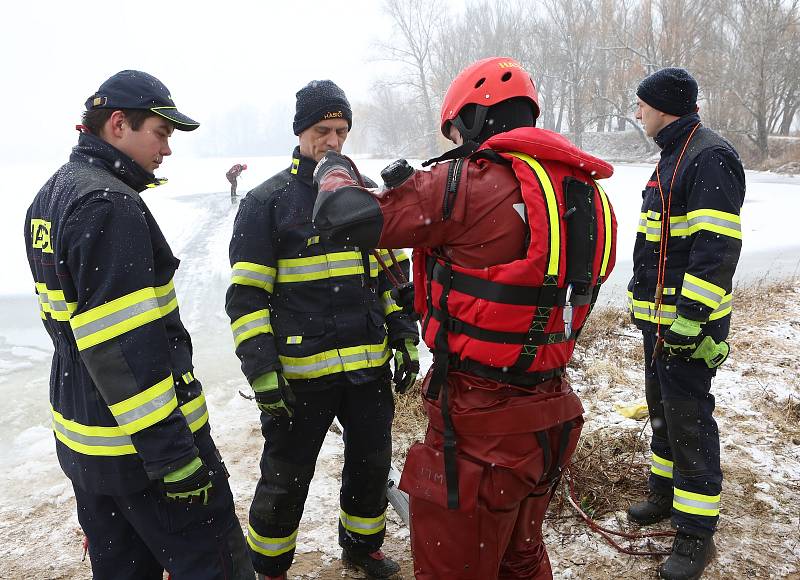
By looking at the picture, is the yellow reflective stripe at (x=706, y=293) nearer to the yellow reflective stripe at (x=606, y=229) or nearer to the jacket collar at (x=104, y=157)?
the yellow reflective stripe at (x=606, y=229)

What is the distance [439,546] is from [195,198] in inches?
717

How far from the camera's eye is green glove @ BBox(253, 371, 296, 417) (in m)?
2.54

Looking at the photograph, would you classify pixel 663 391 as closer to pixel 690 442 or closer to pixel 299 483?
pixel 690 442

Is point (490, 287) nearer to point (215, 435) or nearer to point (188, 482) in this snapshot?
point (188, 482)

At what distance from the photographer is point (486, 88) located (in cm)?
206

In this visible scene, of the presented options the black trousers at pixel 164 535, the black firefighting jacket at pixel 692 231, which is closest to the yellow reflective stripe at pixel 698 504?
the black firefighting jacket at pixel 692 231

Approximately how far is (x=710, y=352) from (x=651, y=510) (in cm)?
108

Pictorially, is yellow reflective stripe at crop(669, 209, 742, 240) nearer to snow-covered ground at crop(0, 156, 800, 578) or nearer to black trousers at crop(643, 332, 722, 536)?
black trousers at crop(643, 332, 722, 536)

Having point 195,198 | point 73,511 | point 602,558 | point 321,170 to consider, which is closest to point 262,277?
point 321,170

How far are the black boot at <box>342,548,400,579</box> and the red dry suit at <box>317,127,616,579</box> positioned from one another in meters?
1.04

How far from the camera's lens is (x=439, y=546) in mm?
1968

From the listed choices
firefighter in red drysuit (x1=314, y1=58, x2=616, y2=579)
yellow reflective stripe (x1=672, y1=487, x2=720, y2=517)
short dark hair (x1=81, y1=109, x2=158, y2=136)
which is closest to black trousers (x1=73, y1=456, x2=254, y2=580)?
firefighter in red drysuit (x1=314, y1=58, x2=616, y2=579)

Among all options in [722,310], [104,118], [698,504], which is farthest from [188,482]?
[722,310]

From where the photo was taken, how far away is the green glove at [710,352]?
2.85m
